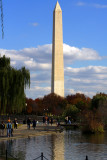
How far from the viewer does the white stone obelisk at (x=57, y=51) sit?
8038cm

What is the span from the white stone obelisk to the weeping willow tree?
158 feet

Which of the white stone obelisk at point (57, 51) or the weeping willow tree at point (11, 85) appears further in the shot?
the white stone obelisk at point (57, 51)

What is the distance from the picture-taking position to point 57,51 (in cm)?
8194

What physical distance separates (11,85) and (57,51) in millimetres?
50326

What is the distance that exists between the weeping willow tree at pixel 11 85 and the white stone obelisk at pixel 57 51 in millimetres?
48113

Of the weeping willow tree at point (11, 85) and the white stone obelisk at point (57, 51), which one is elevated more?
the white stone obelisk at point (57, 51)

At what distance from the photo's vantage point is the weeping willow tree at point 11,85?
3161 centimetres

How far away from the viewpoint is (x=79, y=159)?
16.6 m

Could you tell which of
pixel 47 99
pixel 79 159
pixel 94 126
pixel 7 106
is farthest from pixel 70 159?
pixel 47 99

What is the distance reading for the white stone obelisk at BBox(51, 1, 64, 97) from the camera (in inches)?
3164

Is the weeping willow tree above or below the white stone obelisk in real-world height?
below

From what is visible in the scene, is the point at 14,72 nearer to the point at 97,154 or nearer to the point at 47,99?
the point at 97,154

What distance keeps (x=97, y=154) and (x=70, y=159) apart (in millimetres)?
2701

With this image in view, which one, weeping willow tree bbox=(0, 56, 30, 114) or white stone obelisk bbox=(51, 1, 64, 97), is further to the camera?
white stone obelisk bbox=(51, 1, 64, 97)
